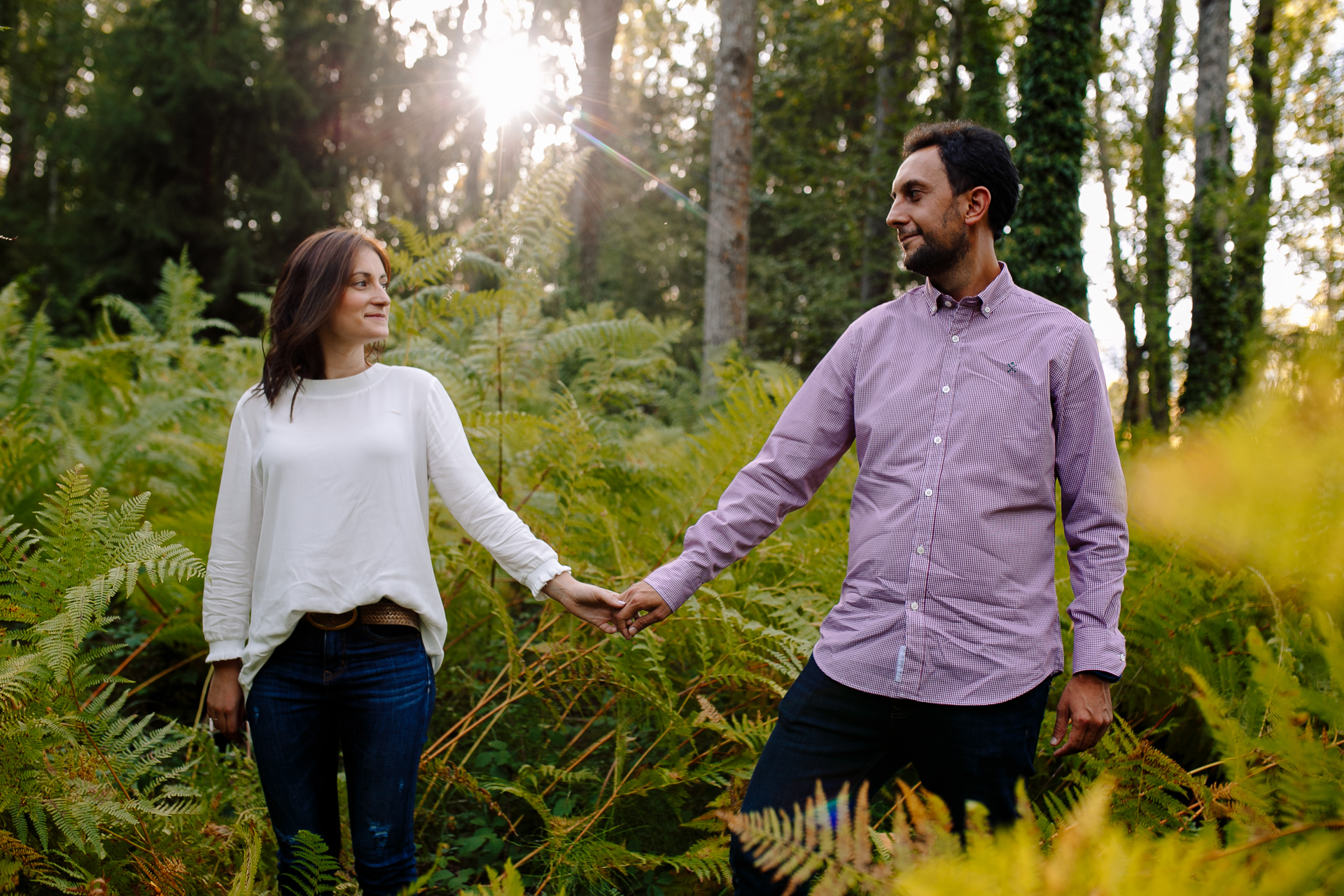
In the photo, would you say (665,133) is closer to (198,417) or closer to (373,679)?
(198,417)

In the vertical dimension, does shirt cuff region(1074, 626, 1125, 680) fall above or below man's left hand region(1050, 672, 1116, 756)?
above

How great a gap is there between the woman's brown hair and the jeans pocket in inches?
27.8

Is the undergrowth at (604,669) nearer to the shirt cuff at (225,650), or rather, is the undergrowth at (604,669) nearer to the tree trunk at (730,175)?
the shirt cuff at (225,650)

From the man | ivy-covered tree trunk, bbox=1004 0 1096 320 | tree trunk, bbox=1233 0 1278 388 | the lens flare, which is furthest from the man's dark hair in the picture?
the lens flare

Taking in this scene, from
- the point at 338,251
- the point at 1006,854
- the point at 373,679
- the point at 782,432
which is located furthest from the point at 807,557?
the point at 1006,854

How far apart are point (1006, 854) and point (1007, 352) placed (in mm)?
1370

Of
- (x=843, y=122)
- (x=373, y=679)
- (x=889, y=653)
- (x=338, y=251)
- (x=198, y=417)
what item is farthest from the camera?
(x=843, y=122)

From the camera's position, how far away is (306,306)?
233cm

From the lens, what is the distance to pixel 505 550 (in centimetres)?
239

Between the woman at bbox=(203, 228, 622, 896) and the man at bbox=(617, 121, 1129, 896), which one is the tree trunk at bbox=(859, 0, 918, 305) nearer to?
the man at bbox=(617, 121, 1129, 896)

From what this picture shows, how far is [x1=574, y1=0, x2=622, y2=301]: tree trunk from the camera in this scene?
14.5 meters

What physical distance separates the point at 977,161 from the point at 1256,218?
37.7 feet

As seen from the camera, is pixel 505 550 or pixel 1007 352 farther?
pixel 505 550

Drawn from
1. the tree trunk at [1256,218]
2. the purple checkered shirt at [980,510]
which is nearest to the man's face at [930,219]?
the purple checkered shirt at [980,510]
